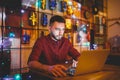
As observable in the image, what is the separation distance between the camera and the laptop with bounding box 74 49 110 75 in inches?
41.5

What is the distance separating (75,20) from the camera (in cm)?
387

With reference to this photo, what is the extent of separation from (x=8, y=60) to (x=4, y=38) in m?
0.28

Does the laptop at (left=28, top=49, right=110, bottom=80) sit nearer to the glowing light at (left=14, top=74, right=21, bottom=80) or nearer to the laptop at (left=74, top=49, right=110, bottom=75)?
the laptop at (left=74, top=49, right=110, bottom=75)

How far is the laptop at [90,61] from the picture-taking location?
3.46ft

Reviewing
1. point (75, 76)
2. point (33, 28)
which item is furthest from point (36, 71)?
point (33, 28)

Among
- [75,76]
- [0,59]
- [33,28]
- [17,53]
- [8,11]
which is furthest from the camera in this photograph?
[33,28]

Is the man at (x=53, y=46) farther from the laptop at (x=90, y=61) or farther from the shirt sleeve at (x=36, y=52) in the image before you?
the laptop at (x=90, y=61)

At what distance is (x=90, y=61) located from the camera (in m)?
1.14

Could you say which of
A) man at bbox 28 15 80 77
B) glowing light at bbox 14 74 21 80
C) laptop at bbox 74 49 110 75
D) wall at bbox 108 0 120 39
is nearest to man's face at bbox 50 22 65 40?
man at bbox 28 15 80 77

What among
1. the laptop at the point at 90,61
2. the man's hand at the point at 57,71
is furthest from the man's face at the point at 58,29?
the man's hand at the point at 57,71

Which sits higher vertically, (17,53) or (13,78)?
(17,53)

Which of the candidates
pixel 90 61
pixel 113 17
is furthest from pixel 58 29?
pixel 113 17

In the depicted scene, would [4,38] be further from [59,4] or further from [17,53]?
[59,4]

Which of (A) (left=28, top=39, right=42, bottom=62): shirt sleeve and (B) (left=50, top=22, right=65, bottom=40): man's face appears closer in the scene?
(A) (left=28, top=39, right=42, bottom=62): shirt sleeve
